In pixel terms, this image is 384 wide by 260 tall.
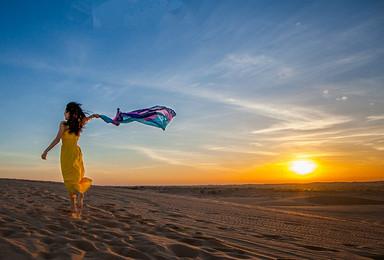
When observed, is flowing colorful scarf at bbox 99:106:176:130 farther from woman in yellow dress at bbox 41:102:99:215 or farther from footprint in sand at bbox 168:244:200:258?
footprint in sand at bbox 168:244:200:258

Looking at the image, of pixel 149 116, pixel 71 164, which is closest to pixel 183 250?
pixel 71 164

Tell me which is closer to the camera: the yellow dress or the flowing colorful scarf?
the yellow dress

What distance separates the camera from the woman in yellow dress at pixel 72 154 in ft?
18.0

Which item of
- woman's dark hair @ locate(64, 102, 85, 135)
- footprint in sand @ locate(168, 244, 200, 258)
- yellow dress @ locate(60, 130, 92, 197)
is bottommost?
footprint in sand @ locate(168, 244, 200, 258)

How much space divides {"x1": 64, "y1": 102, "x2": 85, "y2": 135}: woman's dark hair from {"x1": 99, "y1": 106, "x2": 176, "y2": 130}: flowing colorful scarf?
1332 millimetres

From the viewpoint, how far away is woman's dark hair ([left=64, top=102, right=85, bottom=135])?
5.60m

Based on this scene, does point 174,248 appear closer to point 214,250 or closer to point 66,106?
point 214,250

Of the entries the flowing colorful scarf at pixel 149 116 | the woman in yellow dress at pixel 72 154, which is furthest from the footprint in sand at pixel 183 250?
the flowing colorful scarf at pixel 149 116

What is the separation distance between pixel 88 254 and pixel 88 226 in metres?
1.56

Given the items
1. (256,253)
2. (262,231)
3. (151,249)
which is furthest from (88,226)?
(262,231)

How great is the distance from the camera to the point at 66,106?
18.7ft

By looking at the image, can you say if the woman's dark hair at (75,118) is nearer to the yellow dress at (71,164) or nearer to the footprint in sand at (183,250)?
the yellow dress at (71,164)

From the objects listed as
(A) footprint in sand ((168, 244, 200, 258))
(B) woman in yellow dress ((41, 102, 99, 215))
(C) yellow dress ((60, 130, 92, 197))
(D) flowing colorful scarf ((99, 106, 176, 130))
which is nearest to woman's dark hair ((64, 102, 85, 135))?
(B) woman in yellow dress ((41, 102, 99, 215))

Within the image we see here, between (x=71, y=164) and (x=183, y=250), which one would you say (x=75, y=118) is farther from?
(x=183, y=250)
